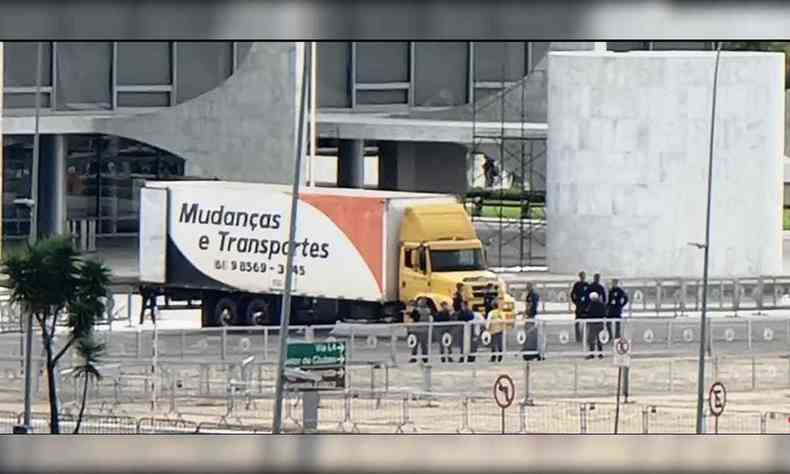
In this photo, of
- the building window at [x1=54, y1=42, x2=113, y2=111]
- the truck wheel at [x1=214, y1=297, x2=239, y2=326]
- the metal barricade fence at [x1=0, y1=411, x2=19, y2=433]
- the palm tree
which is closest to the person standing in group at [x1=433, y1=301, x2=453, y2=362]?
the truck wheel at [x1=214, y1=297, x2=239, y2=326]

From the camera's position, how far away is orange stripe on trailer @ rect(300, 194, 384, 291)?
60.9ft

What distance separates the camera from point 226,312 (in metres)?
14.4

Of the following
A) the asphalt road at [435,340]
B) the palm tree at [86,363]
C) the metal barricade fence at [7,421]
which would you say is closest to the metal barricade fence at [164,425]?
the asphalt road at [435,340]

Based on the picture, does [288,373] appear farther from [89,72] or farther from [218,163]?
[218,163]

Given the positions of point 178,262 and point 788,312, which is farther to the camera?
point 178,262

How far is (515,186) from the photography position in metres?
22.7

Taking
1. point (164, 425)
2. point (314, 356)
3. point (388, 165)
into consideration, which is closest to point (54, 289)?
point (314, 356)

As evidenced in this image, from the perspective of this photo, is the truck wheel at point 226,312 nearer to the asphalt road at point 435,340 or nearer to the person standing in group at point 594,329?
the asphalt road at point 435,340

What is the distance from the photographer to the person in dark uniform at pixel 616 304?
13570mm

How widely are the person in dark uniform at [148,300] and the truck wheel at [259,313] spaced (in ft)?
2.24

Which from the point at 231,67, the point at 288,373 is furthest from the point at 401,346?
the point at 231,67

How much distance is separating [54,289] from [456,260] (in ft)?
37.5
